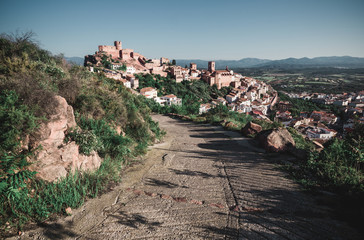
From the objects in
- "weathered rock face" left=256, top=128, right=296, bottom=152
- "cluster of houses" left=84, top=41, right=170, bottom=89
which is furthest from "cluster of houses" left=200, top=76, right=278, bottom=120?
"weathered rock face" left=256, top=128, right=296, bottom=152

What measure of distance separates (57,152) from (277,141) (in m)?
7.05

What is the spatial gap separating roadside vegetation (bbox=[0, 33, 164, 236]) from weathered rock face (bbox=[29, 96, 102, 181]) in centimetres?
14

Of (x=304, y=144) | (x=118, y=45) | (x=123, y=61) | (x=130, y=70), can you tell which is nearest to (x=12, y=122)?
(x=304, y=144)

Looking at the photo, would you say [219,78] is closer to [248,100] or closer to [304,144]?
[248,100]

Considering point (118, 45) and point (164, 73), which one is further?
point (118, 45)

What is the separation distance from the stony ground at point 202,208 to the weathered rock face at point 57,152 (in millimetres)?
954

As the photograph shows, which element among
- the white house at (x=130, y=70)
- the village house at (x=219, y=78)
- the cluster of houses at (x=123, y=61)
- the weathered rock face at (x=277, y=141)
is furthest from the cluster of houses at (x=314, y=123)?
the white house at (x=130, y=70)

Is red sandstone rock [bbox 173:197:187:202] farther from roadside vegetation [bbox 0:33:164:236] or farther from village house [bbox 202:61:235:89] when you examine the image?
village house [bbox 202:61:235:89]

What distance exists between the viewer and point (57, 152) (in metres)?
4.05

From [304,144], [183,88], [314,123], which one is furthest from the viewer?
[183,88]

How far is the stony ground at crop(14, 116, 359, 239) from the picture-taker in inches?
125

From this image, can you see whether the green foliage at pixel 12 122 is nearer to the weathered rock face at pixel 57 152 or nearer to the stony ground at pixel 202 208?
the weathered rock face at pixel 57 152

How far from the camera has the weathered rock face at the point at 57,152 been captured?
3775mm

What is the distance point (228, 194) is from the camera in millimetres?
4363
